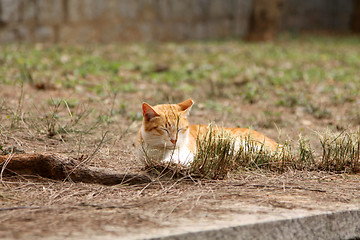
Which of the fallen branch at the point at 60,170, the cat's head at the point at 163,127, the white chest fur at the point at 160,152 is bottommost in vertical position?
the fallen branch at the point at 60,170

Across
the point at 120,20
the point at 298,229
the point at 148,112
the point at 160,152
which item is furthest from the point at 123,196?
the point at 120,20

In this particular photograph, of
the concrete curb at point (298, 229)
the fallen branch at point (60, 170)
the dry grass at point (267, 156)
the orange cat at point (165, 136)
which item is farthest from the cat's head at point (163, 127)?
the concrete curb at point (298, 229)

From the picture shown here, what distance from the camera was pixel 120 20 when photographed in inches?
483

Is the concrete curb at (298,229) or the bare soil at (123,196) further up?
the bare soil at (123,196)

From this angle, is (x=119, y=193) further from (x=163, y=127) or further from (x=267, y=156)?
(x=267, y=156)

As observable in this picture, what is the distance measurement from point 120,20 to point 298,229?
9982 millimetres

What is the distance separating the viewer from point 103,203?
3.09 metres

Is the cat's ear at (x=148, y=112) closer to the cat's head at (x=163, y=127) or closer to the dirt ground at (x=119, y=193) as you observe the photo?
the cat's head at (x=163, y=127)

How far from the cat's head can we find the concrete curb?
3.38 ft

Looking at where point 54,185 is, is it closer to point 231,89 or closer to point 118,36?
point 231,89

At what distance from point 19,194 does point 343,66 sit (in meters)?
7.87

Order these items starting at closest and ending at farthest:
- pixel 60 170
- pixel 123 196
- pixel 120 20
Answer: pixel 123 196, pixel 60 170, pixel 120 20

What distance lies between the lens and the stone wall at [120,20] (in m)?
10.7

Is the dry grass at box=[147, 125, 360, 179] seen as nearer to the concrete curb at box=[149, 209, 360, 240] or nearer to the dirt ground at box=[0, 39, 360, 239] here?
the dirt ground at box=[0, 39, 360, 239]
